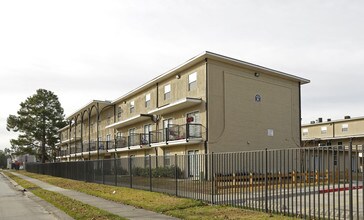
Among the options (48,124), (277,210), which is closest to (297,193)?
(277,210)

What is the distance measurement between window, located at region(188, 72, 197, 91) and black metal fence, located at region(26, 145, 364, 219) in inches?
446

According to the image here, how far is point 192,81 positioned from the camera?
3011 centimetres

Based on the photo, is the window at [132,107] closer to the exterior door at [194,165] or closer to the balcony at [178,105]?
the balcony at [178,105]

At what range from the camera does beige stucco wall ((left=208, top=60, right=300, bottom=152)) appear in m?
28.6

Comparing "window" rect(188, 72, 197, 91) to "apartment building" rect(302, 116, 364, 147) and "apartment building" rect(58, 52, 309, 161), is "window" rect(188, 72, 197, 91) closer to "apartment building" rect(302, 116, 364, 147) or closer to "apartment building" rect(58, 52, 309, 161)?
"apartment building" rect(58, 52, 309, 161)

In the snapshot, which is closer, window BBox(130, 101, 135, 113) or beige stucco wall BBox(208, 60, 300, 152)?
beige stucco wall BBox(208, 60, 300, 152)

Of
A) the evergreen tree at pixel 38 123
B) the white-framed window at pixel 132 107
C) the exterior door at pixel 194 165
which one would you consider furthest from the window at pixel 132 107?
the evergreen tree at pixel 38 123

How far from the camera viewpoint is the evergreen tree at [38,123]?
77000 millimetres

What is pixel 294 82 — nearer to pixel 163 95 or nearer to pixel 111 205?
pixel 163 95

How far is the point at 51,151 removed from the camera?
285 feet

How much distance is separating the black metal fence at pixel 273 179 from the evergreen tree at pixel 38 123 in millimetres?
62738

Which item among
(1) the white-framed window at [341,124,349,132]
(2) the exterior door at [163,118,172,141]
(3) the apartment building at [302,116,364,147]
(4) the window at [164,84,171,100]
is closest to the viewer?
(2) the exterior door at [163,118,172,141]

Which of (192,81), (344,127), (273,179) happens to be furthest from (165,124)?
(344,127)

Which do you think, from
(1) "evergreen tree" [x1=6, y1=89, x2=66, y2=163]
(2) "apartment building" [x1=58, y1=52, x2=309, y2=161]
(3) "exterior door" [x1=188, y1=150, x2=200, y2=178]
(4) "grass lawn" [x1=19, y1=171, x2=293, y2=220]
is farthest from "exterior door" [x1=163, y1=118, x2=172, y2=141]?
(1) "evergreen tree" [x1=6, y1=89, x2=66, y2=163]
